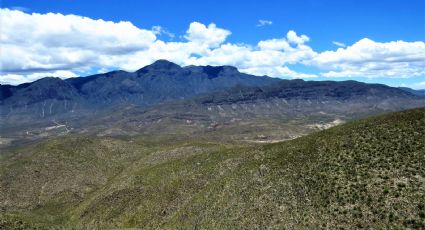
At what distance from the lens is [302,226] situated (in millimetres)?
69500

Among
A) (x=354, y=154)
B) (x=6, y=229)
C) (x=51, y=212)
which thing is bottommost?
(x=51, y=212)

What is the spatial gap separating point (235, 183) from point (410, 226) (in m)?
40.3

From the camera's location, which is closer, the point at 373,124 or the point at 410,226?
the point at 410,226

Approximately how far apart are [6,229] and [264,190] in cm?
4920

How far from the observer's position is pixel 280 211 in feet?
250

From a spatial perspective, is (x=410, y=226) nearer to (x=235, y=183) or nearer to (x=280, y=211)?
(x=280, y=211)

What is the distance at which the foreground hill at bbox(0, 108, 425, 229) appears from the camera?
6894 centimetres

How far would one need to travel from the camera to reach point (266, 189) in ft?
279

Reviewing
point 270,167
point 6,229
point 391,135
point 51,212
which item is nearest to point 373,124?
point 391,135

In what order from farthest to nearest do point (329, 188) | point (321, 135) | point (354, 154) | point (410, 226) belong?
point (321, 135)
point (354, 154)
point (329, 188)
point (410, 226)

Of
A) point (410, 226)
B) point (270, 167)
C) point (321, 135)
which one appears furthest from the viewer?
point (321, 135)

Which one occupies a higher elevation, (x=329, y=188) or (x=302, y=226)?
(x=329, y=188)

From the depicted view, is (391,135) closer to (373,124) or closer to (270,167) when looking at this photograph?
(373,124)

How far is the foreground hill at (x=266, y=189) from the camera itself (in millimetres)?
68938
